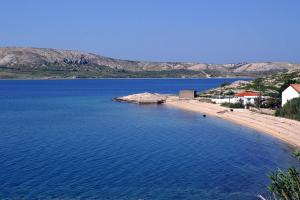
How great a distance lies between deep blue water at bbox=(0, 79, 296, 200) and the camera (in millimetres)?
25922

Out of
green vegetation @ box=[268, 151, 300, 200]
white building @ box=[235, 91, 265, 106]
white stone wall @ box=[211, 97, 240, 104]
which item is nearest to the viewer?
green vegetation @ box=[268, 151, 300, 200]

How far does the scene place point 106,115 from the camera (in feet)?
221

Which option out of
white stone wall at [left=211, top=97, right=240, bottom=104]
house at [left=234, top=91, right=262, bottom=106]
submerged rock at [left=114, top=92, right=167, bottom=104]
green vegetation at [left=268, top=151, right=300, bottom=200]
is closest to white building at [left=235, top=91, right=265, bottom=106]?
house at [left=234, top=91, right=262, bottom=106]

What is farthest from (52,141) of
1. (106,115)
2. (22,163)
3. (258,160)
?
(106,115)

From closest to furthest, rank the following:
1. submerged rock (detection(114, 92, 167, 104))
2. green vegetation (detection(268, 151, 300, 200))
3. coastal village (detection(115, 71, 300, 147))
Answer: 1. green vegetation (detection(268, 151, 300, 200))
2. coastal village (detection(115, 71, 300, 147))
3. submerged rock (detection(114, 92, 167, 104))

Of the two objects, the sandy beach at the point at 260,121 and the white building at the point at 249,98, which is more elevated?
the white building at the point at 249,98

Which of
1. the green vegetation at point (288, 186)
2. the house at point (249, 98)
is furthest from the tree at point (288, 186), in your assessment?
the house at point (249, 98)

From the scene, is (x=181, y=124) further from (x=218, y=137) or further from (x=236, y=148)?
(x=236, y=148)

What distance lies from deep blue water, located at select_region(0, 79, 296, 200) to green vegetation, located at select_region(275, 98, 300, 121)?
520 cm

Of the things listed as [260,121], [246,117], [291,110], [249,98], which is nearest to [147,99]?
[249,98]

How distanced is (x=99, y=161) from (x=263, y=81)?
68377 millimetres

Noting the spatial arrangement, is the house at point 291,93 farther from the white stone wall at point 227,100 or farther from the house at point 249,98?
the white stone wall at point 227,100

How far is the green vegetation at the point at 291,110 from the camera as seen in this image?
52.3 meters

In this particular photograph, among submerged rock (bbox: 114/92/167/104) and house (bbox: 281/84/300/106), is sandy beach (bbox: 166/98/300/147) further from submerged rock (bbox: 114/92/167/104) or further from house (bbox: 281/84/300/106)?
submerged rock (bbox: 114/92/167/104)
